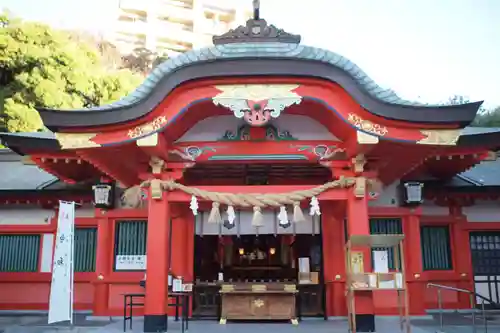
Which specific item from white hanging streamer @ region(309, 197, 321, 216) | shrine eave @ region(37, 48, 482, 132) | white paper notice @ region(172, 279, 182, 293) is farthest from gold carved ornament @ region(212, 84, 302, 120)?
white paper notice @ region(172, 279, 182, 293)

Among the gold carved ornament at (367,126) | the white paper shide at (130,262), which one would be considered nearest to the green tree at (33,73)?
the white paper shide at (130,262)

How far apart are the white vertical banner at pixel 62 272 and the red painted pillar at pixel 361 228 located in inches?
198

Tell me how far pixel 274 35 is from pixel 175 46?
5062 cm

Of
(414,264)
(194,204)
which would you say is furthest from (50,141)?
(414,264)

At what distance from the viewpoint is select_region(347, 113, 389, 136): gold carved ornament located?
7.41 metres

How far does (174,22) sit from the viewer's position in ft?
190

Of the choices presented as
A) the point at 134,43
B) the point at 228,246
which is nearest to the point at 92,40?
the point at 134,43

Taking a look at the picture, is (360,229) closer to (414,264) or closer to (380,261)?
(380,261)

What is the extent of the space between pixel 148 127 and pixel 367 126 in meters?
3.64

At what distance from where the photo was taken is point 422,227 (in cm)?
1056

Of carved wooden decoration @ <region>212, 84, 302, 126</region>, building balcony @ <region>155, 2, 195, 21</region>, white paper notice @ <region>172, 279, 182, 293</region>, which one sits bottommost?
white paper notice @ <region>172, 279, 182, 293</region>

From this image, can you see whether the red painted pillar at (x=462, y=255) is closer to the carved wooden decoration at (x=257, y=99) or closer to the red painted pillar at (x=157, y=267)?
the carved wooden decoration at (x=257, y=99)

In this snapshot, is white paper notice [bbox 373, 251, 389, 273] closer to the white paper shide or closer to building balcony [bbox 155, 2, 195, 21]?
the white paper shide

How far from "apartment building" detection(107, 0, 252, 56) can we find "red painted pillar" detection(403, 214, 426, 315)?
4825 centimetres
